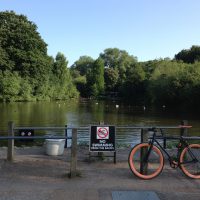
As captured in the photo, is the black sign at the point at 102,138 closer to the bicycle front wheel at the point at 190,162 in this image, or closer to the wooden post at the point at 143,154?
the wooden post at the point at 143,154

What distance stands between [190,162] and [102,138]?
1.81 m

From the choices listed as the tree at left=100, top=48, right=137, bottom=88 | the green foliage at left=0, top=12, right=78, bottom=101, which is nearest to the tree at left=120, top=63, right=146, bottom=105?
the tree at left=100, top=48, right=137, bottom=88

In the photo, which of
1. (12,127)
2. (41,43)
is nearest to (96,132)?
(12,127)

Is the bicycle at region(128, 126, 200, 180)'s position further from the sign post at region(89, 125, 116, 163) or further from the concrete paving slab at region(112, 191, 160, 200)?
the concrete paving slab at region(112, 191, 160, 200)

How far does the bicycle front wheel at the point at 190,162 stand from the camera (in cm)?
721

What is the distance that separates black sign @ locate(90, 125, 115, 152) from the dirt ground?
0.50 metres

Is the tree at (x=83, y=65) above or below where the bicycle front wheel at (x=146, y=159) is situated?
above

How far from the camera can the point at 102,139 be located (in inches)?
302

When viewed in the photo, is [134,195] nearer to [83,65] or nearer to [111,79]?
[111,79]

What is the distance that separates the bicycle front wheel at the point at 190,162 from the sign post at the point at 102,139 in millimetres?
1435

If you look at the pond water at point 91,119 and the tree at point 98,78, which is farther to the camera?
the tree at point 98,78

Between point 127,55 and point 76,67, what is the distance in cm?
2430

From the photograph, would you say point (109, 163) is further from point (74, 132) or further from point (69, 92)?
point (69, 92)

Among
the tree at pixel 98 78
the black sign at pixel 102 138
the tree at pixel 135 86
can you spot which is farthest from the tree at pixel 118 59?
the black sign at pixel 102 138
